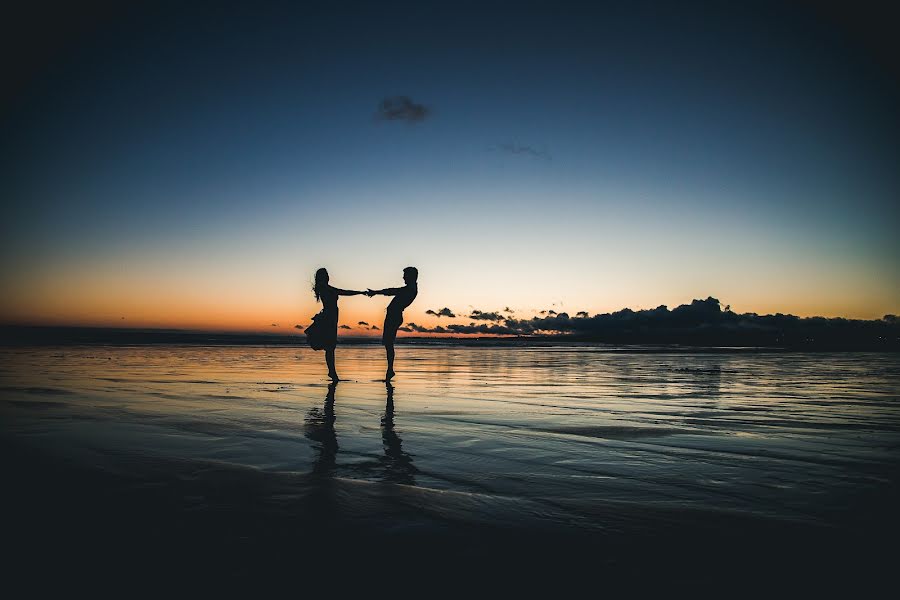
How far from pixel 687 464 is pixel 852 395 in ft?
25.0

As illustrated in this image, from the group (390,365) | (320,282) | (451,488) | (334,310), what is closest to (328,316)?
Result: (334,310)

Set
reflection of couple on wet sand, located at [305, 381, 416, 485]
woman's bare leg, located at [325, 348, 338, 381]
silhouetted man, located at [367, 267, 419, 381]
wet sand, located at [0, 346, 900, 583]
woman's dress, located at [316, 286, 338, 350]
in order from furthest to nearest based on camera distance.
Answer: silhouetted man, located at [367, 267, 419, 381] → woman's dress, located at [316, 286, 338, 350] → woman's bare leg, located at [325, 348, 338, 381] → reflection of couple on wet sand, located at [305, 381, 416, 485] → wet sand, located at [0, 346, 900, 583]

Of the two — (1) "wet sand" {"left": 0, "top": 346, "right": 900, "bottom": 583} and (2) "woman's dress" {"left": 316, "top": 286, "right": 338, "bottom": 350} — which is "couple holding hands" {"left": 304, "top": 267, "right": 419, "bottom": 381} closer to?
(2) "woman's dress" {"left": 316, "top": 286, "right": 338, "bottom": 350}

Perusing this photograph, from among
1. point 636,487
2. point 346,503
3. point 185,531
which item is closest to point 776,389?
point 636,487

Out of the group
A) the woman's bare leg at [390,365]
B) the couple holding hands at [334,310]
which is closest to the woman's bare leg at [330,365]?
the couple holding hands at [334,310]

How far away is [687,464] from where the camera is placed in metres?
4.10

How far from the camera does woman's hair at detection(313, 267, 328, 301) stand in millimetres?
12148

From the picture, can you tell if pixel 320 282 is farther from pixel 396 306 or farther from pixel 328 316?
pixel 396 306

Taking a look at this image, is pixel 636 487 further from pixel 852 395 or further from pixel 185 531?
pixel 852 395

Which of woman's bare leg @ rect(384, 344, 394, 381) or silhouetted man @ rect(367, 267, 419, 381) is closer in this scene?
woman's bare leg @ rect(384, 344, 394, 381)

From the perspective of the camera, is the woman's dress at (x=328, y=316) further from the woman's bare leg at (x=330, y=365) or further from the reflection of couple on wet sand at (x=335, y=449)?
the reflection of couple on wet sand at (x=335, y=449)

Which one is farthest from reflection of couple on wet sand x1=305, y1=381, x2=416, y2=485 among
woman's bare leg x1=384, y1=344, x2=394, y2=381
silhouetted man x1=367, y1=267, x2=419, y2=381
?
silhouetted man x1=367, y1=267, x2=419, y2=381

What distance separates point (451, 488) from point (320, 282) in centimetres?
957

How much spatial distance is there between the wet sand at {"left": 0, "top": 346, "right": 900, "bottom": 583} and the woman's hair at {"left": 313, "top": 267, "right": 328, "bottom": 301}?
5.20 meters
